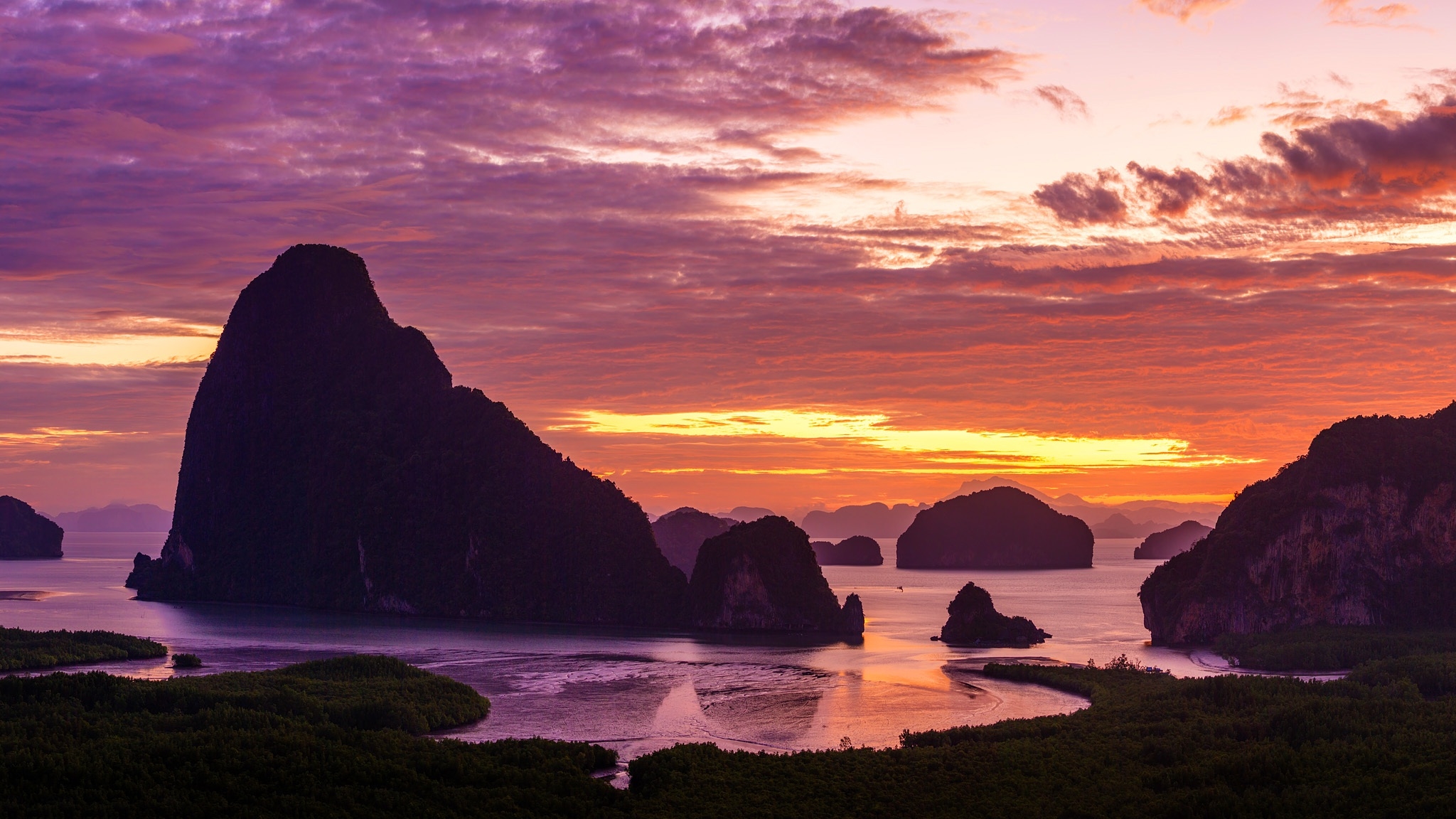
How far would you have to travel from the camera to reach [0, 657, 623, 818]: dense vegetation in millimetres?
40031

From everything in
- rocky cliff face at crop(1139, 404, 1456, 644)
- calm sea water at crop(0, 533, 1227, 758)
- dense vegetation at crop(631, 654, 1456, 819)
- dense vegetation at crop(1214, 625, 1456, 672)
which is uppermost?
rocky cliff face at crop(1139, 404, 1456, 644)

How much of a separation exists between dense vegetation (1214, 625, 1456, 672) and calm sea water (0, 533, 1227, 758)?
297cm

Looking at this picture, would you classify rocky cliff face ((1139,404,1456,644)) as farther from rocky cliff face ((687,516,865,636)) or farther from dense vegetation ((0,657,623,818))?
dense vegetation ((0,657,623,818))

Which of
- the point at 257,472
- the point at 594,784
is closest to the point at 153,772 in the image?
the point at 594,784

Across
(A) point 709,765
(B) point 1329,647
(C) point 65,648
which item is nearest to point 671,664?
(C) point 65,648

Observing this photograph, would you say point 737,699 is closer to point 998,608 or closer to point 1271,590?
point 1271,590

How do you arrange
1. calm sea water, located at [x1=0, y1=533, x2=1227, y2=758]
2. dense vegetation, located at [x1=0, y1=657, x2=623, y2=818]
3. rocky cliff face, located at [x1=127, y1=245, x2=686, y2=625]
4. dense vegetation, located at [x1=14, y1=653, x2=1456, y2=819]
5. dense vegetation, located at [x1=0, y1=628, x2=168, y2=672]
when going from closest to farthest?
dense vegetation, located at [x1=0, y1=657, x2=623, y2=818] → dense vegetation, located at [x1=14, y1=653, x2=1456, y2=819] → calm sea water, located at [x1=0, y1=533, x2=1227, y2=758] → dense vegetation, located at [x1=0, y1=628, x2=168, y2=672] → rocky cliff face, located at [x1=127, y1=245, x2=686, y2=625]

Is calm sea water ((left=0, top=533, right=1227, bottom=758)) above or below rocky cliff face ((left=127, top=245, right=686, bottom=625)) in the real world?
below

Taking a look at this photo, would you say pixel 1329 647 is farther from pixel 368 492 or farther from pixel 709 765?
pixel 368 492

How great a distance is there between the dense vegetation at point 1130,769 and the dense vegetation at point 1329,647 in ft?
70.4

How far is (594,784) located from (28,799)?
18.2m

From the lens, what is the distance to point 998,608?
150 metres

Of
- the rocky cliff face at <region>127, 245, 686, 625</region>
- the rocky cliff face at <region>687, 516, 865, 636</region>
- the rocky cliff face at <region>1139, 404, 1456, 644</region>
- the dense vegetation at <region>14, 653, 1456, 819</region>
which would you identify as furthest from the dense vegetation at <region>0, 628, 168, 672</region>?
the rocky cliff face at <region>1139, 404, 1456, 644</region>

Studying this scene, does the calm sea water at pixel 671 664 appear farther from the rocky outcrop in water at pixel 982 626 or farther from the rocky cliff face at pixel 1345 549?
the rocky cliff face at pixel 1345 549
